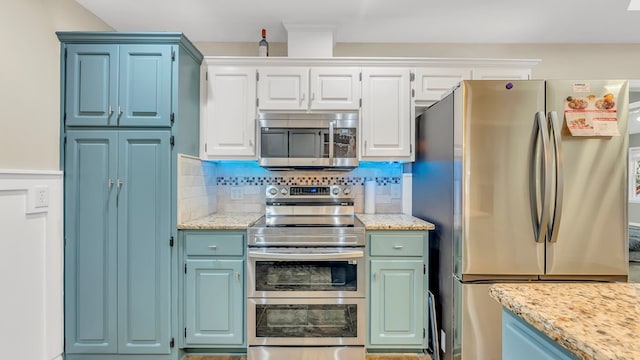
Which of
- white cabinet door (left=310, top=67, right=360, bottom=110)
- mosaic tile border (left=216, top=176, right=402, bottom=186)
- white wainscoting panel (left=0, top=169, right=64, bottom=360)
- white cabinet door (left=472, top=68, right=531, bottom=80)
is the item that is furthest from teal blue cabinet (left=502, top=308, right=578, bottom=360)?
white wainscoting panel (left=0, top=169, right=64, bottom=360)

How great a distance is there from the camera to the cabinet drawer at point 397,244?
7.22 ft

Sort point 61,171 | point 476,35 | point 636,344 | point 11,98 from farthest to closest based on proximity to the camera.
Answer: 1. point 476,35
2. point 61,171
3. point 11,98
4. point 636,344

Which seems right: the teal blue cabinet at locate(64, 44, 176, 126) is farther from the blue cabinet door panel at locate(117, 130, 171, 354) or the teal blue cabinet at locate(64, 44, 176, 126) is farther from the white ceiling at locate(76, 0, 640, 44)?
the white ceiling at locate(76, 0, 640, 44)

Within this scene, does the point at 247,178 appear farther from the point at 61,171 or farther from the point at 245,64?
the point at 61,171

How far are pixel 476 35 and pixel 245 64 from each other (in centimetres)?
192

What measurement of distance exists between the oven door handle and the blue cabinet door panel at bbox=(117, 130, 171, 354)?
23.7 inches

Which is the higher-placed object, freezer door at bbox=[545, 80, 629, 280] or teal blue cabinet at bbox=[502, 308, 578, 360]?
freezer door at bbox=[545, 80, 629, 280]

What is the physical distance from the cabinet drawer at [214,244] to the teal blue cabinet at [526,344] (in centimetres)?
165

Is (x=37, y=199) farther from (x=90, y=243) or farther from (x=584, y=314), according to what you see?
(x=584, y=314)

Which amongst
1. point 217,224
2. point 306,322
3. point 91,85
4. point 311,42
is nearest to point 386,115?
point 311,42

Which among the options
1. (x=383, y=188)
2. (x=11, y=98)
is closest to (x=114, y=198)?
(x=11, y=98)

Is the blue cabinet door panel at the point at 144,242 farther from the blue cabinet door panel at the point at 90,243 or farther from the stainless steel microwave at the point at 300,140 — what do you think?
the stainless steel microwave at the point at 300,140

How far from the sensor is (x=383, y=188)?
2.94 meters

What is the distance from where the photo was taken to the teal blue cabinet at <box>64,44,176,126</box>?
2100mm
